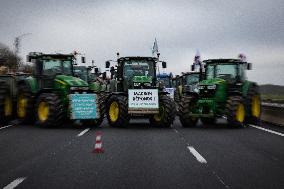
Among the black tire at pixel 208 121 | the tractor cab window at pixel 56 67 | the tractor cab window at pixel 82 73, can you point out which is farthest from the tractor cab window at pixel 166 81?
the tractor cab window at pixel 56 67

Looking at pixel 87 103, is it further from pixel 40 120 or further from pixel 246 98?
pixel 246 98

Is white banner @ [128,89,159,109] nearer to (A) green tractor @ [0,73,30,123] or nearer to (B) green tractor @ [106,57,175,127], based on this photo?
(B) green tractor @ [106,57,175,127]

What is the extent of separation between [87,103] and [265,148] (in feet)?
28.0

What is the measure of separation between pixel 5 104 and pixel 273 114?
1121 cm

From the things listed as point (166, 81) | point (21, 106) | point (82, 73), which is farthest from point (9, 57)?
point (21, 106)

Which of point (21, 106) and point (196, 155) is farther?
point (21, 106)

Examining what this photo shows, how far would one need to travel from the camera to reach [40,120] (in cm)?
1920

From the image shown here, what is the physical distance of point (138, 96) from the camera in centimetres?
1892

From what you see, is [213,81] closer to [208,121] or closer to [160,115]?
[160,115]

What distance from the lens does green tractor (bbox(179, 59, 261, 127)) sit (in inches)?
733

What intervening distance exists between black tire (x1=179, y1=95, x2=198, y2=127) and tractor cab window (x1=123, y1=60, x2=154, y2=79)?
6.04 ft

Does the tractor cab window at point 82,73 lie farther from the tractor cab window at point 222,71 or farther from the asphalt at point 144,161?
the asphalt at point 144,161

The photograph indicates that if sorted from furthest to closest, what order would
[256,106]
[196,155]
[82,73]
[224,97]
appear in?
[82,73] < [256,106] < [224,97] < [196,155]

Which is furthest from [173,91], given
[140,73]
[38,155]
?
[38,155]
